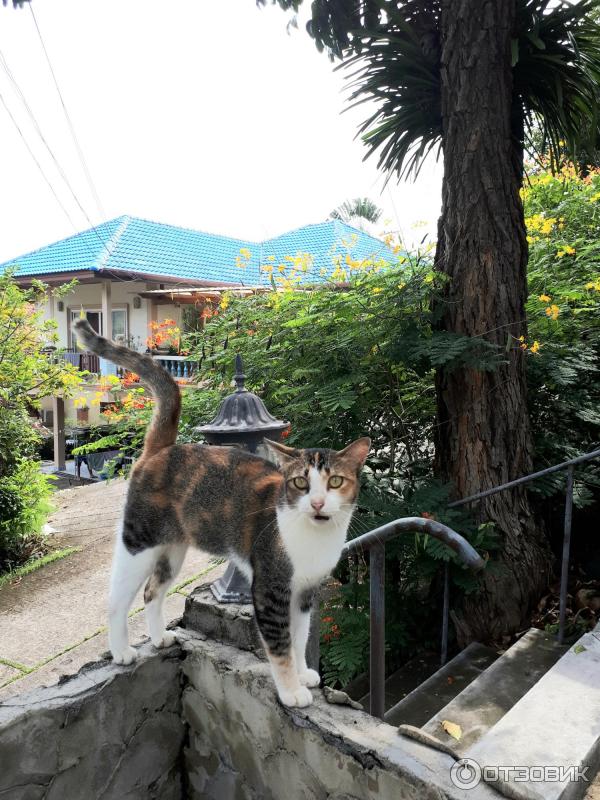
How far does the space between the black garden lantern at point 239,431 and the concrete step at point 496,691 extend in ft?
3.54

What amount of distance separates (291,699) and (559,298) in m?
3.27

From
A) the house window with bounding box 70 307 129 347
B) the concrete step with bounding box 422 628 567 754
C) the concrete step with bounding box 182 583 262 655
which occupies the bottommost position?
the concrete step with bounding box 422 628 567 754

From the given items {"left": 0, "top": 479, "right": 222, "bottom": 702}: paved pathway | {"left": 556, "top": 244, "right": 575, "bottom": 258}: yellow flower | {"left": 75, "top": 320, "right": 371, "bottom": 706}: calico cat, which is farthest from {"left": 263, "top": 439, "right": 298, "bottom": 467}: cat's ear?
{"left": 556, "top": 244, "right": 575, "bottom": 258}: yellow flower

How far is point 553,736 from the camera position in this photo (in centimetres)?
185

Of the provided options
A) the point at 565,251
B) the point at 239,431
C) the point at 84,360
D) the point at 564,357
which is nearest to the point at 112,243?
the point at 84,360

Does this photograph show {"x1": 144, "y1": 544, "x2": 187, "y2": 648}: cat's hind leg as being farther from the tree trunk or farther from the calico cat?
the tree trunk

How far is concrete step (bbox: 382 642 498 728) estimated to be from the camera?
2699 mm

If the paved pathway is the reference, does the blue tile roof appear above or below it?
above

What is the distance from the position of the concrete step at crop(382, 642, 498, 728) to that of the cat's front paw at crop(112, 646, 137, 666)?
141 centimetres

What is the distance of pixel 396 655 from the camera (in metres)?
3.38
